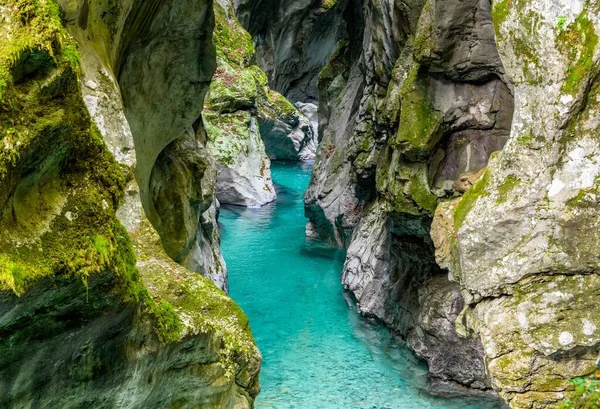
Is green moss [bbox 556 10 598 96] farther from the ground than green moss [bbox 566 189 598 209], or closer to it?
farther from the ground

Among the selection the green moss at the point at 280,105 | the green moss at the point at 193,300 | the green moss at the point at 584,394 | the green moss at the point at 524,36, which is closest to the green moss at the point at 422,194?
the green moss at the point at 524,36

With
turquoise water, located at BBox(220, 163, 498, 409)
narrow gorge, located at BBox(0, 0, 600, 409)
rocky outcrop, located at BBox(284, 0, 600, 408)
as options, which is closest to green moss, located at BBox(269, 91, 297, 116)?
turquoise water, located at BBox(220, 163, 498, 409)

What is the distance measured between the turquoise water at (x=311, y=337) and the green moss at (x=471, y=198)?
505 centimetres

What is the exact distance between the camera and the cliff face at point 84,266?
3.41 m

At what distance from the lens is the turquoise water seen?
11.6 metres

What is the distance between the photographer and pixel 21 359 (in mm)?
3660

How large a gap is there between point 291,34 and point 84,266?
42.7 metres

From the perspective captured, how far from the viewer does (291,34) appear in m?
43.8

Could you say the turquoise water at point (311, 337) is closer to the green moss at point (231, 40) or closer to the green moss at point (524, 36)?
the green moss at point (524, 36)

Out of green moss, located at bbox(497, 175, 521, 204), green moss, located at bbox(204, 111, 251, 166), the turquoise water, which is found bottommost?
the turquoise water

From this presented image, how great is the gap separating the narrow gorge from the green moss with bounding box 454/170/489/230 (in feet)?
0.14

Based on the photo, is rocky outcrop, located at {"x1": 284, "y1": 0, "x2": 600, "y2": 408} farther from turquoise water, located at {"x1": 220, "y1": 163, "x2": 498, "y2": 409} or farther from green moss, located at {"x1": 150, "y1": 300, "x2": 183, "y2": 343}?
green moss, located at {"x1": 150, "y1": 300, "x2": 183, "y2": 343}

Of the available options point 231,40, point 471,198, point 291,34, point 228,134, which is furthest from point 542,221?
point 291,34

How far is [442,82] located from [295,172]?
30.8 m
